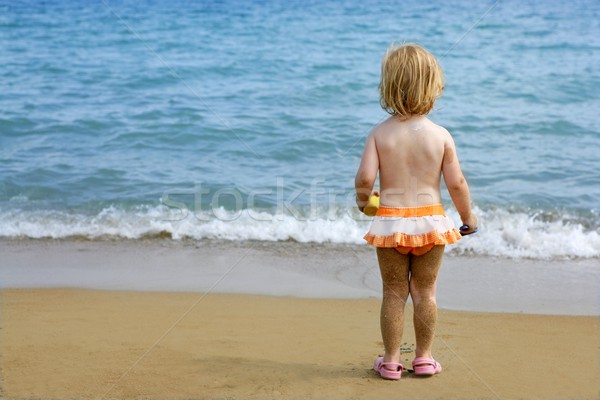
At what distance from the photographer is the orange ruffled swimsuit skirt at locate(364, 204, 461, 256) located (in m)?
2.99

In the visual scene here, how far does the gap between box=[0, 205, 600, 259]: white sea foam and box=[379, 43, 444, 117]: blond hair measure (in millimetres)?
2697

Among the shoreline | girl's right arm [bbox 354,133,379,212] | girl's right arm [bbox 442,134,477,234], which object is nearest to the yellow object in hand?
girl's right arm [bbox 354,133,379,212]

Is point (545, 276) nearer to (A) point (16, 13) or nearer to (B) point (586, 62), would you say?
(B) point (586, 62)

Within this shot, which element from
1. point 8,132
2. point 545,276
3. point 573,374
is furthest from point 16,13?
point 573,374

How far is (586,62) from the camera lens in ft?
39.0

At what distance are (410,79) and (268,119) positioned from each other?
20.9 feet

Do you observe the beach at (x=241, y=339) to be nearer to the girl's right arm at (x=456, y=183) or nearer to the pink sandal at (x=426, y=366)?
the pink sandal at (x=426, y=366)

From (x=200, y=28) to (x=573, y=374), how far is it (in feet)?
41.1

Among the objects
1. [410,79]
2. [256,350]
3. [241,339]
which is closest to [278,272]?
[241,339]

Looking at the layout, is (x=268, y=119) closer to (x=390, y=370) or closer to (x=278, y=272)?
(x=278, y=272)

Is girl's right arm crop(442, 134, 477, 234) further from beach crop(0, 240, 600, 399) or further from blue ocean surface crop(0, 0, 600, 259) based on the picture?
beach crop(0, 240, 600, 399)

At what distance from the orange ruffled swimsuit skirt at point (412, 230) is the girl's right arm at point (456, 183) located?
0.07 m

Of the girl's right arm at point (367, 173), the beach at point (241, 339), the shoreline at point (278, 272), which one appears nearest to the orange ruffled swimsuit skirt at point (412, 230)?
the girl's right arm at point (367, 173)

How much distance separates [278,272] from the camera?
496 centimetres
